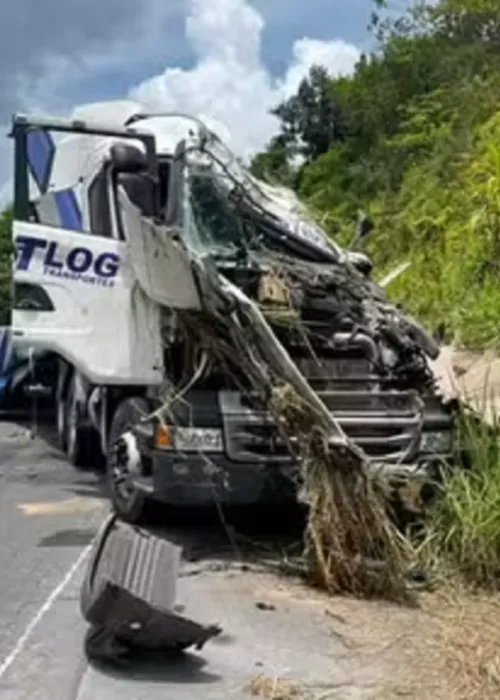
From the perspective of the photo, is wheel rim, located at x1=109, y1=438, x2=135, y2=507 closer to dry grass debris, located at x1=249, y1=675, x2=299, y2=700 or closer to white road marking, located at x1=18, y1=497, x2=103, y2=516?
white road marking, located at x1=18, y1=497, x2=103, y2=516

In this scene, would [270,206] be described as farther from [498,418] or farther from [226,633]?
[226,633]

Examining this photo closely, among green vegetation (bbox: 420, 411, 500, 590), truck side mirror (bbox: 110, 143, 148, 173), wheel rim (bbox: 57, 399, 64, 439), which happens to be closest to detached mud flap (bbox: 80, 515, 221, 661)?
green vegetation (bbox: 420, 411, 500, 590)

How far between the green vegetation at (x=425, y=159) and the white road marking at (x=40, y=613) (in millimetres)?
3857

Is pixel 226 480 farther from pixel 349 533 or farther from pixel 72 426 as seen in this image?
pixel 72 426

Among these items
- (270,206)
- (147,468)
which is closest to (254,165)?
(270,206)

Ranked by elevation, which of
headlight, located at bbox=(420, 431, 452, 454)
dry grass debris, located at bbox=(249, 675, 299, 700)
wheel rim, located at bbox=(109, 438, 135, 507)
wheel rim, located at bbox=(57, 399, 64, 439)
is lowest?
dry grass debris, located at bbox=(249, 675, 299, 700)

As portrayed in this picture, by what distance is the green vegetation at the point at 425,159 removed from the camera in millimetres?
16125

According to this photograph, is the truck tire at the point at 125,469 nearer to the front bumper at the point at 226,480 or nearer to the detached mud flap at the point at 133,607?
the front bumper at the point at 226,480

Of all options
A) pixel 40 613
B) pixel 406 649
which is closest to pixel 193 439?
pixel 40 613

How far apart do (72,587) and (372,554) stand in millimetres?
1808

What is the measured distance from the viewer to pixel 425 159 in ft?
92.0

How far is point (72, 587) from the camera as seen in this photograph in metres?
7.67

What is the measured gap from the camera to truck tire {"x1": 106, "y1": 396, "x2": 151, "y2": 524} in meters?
9.05

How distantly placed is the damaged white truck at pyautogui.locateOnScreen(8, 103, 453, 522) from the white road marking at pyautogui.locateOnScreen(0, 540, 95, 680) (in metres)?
0.69
